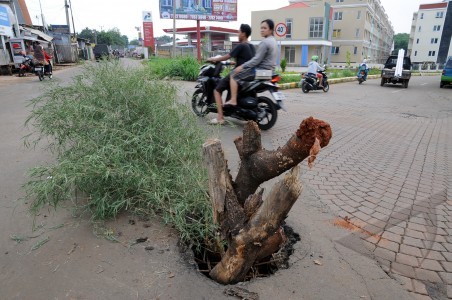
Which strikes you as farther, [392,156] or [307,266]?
[392,156]

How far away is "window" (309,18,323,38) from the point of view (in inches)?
1698

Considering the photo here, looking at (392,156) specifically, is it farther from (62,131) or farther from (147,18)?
(147,18)

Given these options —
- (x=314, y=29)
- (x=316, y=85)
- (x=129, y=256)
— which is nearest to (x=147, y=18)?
(x=314, y=29)

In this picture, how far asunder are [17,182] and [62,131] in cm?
104

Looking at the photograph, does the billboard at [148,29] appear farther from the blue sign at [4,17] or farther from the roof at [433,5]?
the roof at [433,5]

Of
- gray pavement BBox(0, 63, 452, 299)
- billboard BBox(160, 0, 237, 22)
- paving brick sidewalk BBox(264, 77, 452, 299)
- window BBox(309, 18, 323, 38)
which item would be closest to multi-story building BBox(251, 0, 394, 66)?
window BBox(309, 18, 323, 38)

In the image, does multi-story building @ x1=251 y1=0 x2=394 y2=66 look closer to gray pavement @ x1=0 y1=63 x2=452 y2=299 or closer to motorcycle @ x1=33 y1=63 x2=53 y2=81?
motorcycle @ x1=33 y1=63 x2=53 y2=81

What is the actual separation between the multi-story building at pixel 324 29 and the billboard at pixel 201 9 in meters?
13.5

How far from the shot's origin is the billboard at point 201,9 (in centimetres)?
3008

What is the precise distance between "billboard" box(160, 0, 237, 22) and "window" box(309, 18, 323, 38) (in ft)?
53.4

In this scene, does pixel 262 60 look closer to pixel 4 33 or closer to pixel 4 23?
pixel 4 33

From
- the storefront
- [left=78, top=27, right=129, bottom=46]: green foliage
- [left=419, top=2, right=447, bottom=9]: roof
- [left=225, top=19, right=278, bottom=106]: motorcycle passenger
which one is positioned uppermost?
[left=419, top=2, right=447, bottom=9]: roof

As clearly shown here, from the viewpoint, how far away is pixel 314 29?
43781mm

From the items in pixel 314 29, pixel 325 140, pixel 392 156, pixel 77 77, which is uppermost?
pixel 314 29
